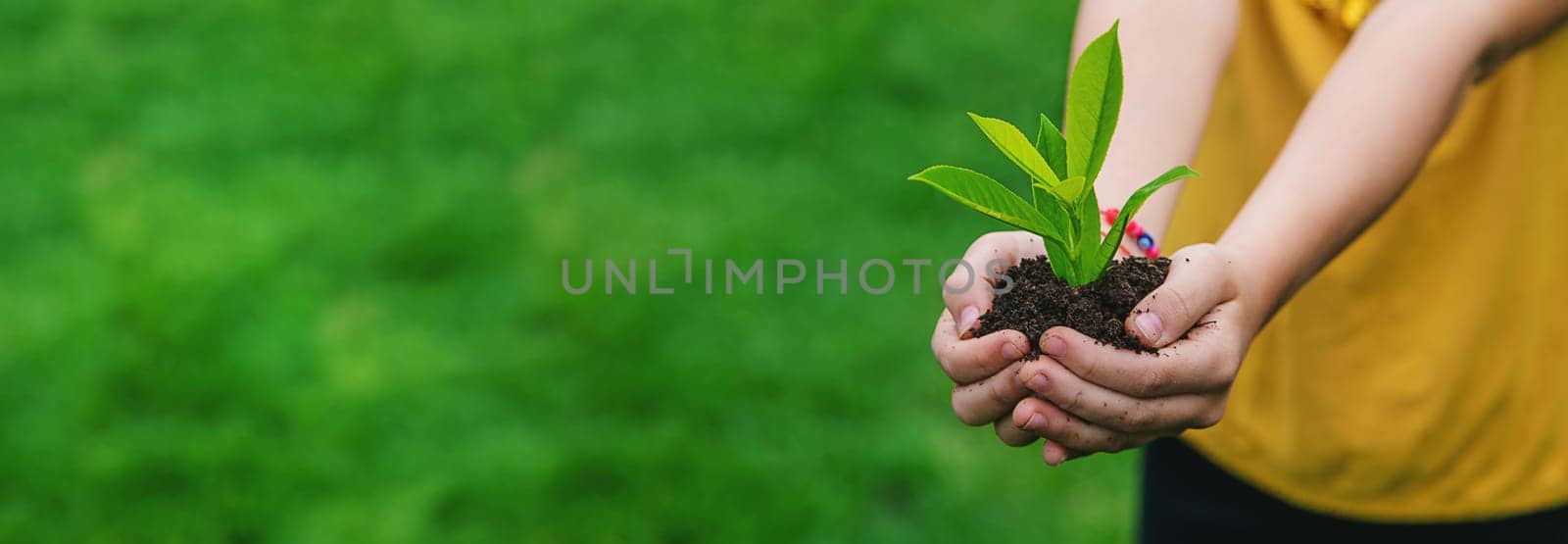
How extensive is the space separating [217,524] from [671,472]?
906mm

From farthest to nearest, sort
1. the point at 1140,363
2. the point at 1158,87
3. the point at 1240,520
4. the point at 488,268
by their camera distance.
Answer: the point at 488,268 < the point at 1240,520 < the point at 1158,87 < the point at 1140,363

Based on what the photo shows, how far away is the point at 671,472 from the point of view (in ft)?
9.78

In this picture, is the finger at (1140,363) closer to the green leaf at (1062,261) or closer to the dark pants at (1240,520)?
the green leaf at (1062,261)

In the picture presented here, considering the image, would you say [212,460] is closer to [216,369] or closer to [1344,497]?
[216,369]

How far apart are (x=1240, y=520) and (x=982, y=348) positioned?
35.1 inches

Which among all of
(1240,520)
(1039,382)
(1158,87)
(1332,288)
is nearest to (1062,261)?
(1039,382)

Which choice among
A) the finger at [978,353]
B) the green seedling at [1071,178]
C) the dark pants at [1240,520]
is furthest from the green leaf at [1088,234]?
the dark pants at [1240,520]

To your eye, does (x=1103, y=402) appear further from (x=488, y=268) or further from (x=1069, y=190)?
(x=488, y=268)

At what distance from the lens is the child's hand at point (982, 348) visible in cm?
129

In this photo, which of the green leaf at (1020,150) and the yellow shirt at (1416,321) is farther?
the yellow shirt at (1416,321)

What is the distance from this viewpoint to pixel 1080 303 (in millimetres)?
1320

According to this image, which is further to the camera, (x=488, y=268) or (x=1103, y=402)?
(x=488, y=268)

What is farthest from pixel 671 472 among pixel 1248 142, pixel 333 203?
pixel 1248 142

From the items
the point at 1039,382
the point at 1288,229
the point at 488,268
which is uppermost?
the point at 1288,229
